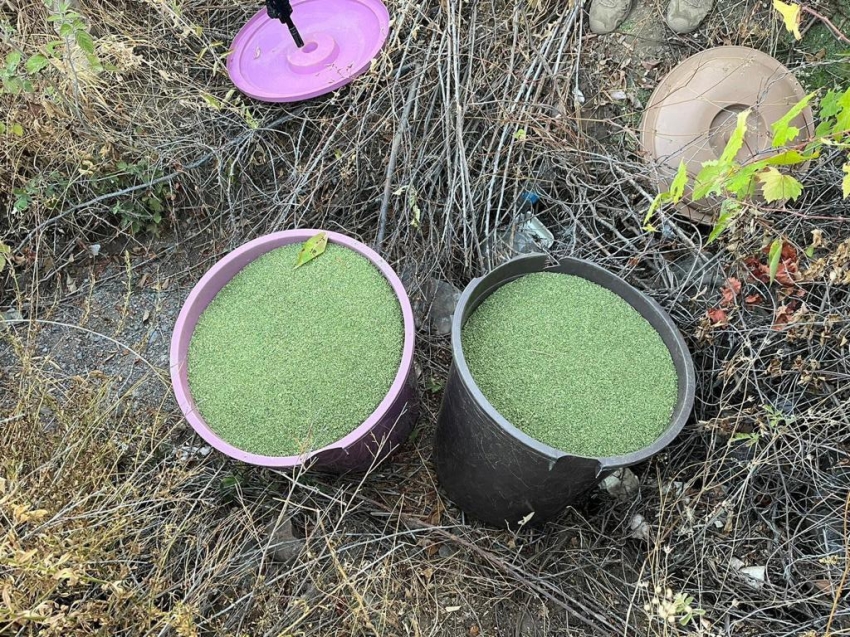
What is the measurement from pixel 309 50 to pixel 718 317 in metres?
1.67

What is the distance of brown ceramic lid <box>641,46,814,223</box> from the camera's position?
6.10 feet

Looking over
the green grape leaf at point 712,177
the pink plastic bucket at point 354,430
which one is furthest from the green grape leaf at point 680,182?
the pink plastic bucket at point 354,430

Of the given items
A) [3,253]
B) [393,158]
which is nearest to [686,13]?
[393,158]

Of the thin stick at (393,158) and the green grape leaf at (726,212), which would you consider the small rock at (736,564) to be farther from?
the thin stick at (393,158)

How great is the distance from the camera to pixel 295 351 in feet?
5.03

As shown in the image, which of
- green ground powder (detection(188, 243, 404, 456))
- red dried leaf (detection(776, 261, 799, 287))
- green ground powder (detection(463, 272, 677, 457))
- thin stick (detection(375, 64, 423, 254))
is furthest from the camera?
thin stick (detection(375, 64, 423, 254))

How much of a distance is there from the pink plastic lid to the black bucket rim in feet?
3.60

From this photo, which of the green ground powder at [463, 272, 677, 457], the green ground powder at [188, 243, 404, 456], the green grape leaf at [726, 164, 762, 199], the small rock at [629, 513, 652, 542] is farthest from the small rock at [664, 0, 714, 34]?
the small rock at [629, 513, 652, 542]

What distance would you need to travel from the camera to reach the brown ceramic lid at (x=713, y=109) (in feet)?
6.10

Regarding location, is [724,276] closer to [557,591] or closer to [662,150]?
[662,150]

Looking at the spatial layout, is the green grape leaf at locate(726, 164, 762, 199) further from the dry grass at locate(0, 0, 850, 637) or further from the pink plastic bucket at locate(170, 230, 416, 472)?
the pink plastic bucket at locate(170, 230, 416, 472)

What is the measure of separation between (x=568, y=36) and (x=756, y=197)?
916mm

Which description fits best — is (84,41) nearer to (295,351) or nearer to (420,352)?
(295,351)

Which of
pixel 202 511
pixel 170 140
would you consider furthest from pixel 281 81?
pixel 202 511
